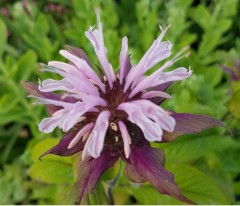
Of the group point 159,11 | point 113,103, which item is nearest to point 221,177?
point 113,103

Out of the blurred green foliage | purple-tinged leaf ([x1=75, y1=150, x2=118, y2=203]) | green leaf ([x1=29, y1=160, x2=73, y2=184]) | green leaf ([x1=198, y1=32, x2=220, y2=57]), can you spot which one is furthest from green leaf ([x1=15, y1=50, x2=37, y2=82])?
purple-tinged leaf ([x1=75, y1=150, x2=118, y2=203])

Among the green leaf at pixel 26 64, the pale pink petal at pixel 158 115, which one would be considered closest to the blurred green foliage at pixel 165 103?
the green leaf at pixel 26 64

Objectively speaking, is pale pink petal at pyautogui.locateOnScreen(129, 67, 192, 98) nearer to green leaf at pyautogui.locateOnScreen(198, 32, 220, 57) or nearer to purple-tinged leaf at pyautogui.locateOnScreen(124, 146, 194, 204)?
purple-tinged leaf at pyautogui.locateOnScreen(124, 146, 194, 204)

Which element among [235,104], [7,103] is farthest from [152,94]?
[7,103]

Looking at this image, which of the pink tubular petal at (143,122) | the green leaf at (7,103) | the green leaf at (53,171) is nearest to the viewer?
the pink tubular petal at (143,122)

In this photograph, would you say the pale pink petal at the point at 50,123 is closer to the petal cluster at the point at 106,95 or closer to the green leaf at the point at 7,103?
the petal cluster at the point at 106,95

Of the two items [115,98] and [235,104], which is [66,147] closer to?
[115,98]

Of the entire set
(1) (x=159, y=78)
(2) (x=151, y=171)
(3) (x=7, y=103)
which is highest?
(3) (x=7, y=103)
